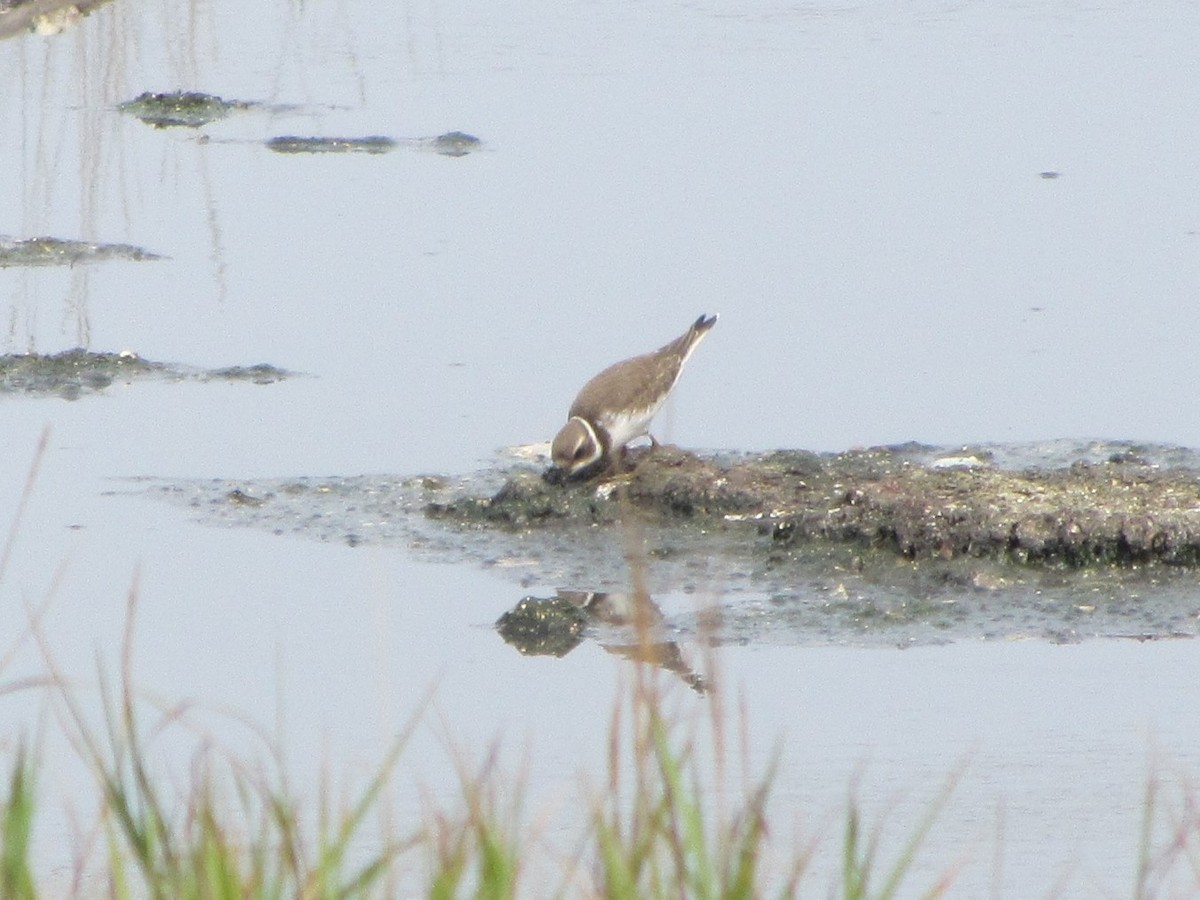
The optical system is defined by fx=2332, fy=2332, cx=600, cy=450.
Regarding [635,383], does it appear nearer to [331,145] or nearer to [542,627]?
[542,627]

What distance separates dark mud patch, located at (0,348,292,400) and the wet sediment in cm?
133

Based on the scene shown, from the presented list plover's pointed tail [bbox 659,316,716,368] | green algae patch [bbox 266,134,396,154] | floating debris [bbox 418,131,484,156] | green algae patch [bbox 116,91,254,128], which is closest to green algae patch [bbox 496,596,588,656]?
plover's pointed tail [bbox 659,316,716,368]

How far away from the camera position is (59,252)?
31.0ft

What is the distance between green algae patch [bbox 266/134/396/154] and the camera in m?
11.3

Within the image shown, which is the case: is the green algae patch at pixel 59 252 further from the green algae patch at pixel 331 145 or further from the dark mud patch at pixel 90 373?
the green algae patch at pixel 331 145

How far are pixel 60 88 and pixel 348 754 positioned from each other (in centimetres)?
867

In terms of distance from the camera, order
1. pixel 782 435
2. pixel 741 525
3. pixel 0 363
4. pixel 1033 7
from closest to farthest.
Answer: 1. pixel 741 525
2. pixel 782 435
3. pixel 0 363
4. pixel 1033 7

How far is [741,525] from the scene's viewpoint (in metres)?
6.62

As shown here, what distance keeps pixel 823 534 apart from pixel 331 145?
5.61m

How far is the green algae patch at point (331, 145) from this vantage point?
11320 millimetres

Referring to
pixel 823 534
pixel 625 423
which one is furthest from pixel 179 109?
pixel 823 534

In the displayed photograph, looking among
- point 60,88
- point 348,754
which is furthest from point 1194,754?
point 60,88

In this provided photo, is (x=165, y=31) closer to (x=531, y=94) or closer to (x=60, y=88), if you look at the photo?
(x=60, y=88)

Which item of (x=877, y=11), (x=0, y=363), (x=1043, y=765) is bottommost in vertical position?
(x=1043, y=765)
